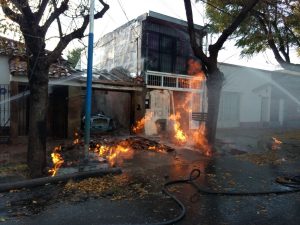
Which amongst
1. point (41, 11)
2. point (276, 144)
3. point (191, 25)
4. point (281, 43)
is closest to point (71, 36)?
point (41, 11)

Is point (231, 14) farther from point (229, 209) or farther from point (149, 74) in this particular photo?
point (229, 209)

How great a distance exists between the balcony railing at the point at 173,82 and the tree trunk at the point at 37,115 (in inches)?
350

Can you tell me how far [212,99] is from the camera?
1298 centimetres

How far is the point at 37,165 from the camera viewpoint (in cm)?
869

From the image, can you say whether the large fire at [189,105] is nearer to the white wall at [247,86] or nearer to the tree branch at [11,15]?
the white wall at [247,86]

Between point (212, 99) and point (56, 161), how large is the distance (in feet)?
21.0

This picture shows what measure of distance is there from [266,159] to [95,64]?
14880 mm

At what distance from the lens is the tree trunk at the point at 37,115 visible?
8.65 m

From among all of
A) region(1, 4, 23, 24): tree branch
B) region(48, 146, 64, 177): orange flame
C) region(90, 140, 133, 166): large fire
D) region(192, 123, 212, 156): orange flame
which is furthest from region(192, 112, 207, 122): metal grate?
region(1, 4, 23, 24): tree branch

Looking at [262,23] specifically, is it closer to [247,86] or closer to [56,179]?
[247,86]

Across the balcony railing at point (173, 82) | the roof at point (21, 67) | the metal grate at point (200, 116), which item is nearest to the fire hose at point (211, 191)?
the roof at point (21, 67)

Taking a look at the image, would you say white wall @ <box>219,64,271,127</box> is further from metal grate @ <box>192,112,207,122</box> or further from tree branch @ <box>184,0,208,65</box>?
tree branch @ <box>184,0,208,65</box>

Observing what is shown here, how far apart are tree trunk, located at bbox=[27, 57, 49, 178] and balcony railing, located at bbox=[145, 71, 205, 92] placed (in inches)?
350

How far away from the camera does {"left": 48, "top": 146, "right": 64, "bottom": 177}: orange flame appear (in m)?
8.81
